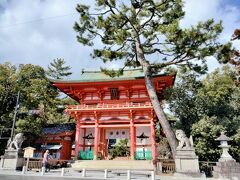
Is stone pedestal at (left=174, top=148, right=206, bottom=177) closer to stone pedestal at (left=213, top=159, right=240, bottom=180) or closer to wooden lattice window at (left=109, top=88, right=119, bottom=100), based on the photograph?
stone pedestal at (left=213, top=159, right=240, bottom=180)

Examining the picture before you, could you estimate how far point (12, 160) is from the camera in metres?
15.1

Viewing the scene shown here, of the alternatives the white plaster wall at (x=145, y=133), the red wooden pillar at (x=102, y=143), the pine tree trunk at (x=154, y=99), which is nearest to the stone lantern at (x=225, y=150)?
the pine tree trunk at (x=154, y=99)

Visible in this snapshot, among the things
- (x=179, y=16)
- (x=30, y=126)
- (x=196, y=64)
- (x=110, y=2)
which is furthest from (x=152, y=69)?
(x=30, y=126)

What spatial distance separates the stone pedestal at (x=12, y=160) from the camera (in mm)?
14938

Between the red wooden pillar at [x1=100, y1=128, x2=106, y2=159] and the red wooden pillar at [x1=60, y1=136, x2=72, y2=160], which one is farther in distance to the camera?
the red wooden pillar at [x1=60, y1=136, x2=72, y2=160]

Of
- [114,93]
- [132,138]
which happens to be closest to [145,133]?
[132,138]

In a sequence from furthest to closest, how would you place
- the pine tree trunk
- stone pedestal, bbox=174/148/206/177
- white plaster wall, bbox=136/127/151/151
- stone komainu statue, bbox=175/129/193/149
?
white plaster wall, bbox=136/127/151/151
the pine tree trunk
stone komainu statue, bbox=175/129/193/149
stone pedestal, bbox=174/148/206/177

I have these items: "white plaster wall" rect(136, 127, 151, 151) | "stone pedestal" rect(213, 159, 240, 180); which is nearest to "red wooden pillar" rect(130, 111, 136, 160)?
"white plaster wall" rect(136, 127, 151, 151)

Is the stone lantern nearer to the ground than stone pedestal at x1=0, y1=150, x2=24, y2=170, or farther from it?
farther from it

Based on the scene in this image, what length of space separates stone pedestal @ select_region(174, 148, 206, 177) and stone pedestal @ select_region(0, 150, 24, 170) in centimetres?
1062

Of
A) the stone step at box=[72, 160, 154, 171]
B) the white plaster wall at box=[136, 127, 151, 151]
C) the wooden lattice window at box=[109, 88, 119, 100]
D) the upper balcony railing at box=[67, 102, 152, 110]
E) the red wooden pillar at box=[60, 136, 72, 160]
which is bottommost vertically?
the stone step at box=[72, 160, 154, 171]

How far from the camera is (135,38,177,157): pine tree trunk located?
13.6 metres

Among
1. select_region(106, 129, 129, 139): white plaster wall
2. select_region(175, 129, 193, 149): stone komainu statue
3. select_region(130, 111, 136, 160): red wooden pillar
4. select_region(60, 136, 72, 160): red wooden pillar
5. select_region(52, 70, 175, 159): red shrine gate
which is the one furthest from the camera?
select_region(106, 129, 129, 139): white plaster wall

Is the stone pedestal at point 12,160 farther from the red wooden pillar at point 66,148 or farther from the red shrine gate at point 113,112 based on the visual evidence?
the red wooden pillar at point 66,148
